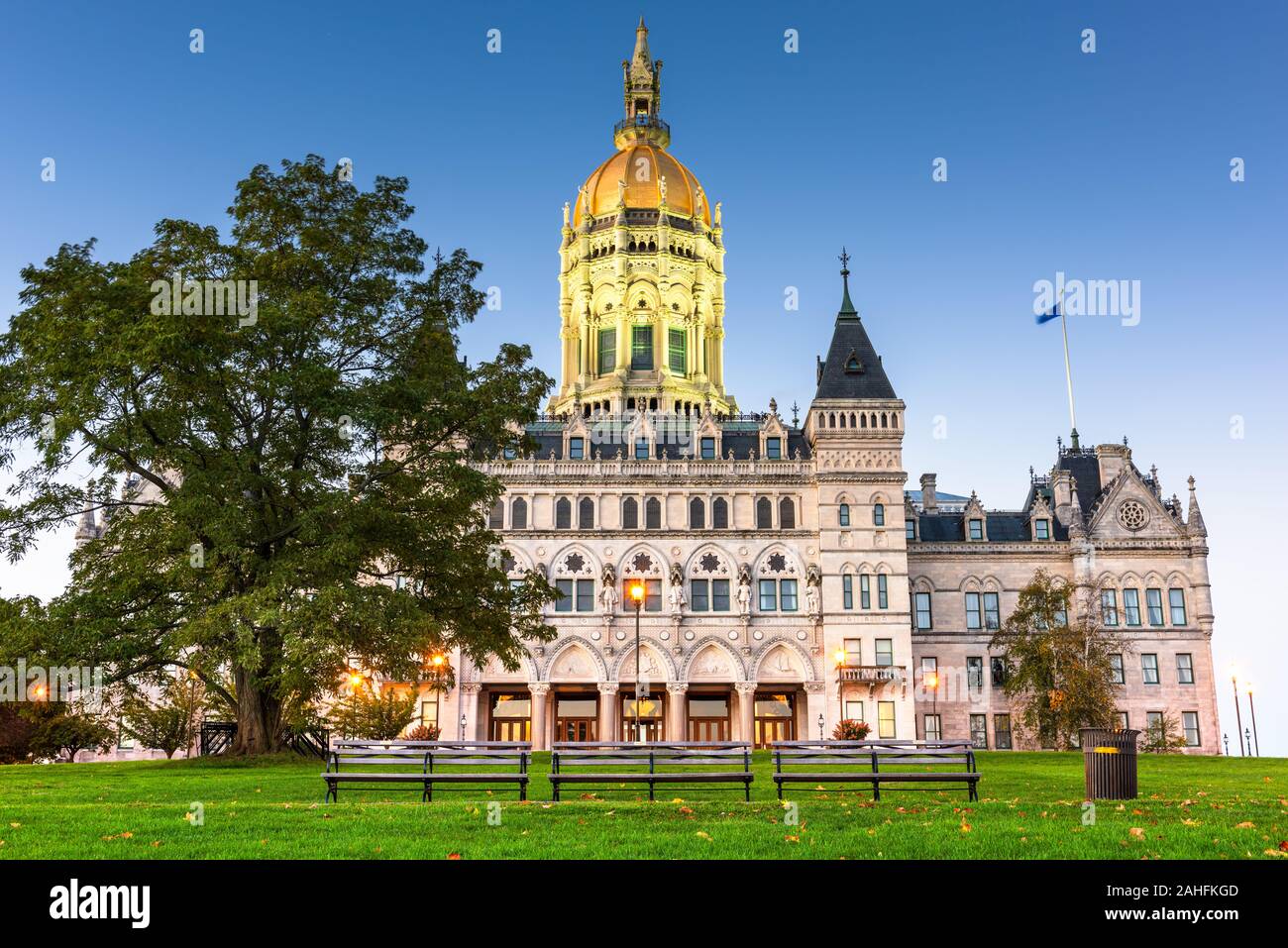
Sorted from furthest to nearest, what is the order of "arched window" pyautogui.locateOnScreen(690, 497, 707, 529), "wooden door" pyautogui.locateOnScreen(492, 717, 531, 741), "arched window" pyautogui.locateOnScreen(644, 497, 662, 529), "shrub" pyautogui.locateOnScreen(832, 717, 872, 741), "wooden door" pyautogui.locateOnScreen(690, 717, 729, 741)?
"wooden door" pyautogui.locateOnScreen(690, 717, 729, 741)
"arched window" pyautogui.locateOnScreen(690, 497, 707, 529)
"arched window" pyautogui.locateOnScreen(644, 497, 662, 529)
"wooden door" pyautogui.locateOnScreen(492, 717, 531, 741)
"shrub" pyautogui.locateOnScreen(832, 717, 872, 741)

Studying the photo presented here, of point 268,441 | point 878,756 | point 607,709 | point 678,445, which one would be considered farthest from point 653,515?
point 878,756

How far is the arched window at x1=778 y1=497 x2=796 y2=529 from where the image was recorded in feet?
218

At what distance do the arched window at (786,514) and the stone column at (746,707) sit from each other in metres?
9.01

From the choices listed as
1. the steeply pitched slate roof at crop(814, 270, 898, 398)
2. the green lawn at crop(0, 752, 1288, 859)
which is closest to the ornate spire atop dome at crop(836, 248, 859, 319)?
the steeply pitched slate roof at crop(814, 270, 898, 398)

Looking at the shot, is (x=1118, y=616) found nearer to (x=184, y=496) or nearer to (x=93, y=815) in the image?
(x=184, y=496)

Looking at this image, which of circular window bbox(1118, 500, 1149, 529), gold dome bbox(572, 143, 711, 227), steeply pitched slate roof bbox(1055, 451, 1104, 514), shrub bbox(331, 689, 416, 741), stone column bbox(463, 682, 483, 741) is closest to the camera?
shrub bbox(331, 689, 416, 741)

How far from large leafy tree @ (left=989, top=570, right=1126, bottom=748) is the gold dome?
137 ft

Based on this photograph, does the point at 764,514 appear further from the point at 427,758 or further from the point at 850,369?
the point at 427,758

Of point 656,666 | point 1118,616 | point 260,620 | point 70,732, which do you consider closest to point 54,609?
point 260,620

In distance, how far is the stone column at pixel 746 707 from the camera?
63344mm

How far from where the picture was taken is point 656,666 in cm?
6519

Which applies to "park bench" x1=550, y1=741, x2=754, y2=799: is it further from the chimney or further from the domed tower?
the domed tower

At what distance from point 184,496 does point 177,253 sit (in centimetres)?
726

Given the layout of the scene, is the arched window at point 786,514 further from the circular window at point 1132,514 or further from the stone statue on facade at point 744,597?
the circular window at point 1132,514
